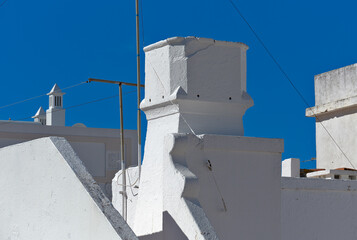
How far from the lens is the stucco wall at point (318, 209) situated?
33.4ft

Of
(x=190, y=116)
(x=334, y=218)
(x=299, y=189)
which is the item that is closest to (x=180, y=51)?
(x=190, y=116)

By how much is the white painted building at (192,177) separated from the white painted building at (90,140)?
816 inches

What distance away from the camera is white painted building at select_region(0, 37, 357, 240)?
8.00m

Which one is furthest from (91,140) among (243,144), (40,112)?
(243,144)

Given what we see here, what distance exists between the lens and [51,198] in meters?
A: 7.84

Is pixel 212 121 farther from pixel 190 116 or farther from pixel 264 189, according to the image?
pixel 264 189

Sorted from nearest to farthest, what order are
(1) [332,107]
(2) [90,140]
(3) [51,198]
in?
(3) [51,198]
(1) [332,107]
(2) [90,140]

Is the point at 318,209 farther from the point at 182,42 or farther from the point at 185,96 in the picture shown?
the point at 182,42

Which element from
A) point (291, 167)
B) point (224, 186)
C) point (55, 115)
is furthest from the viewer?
point (55, 115)

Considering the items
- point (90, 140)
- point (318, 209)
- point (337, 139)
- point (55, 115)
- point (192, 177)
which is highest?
point (55, 115)

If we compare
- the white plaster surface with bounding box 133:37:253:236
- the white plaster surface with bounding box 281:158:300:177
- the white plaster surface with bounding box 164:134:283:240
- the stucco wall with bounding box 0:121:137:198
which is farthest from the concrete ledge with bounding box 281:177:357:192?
the stucco wall with bounding box 0:121:137:198

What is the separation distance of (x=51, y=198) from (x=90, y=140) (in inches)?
957

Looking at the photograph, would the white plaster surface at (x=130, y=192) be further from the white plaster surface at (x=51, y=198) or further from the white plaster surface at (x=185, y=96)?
the white plaster surface at (x=51, y=198)

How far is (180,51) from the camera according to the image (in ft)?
30.6
